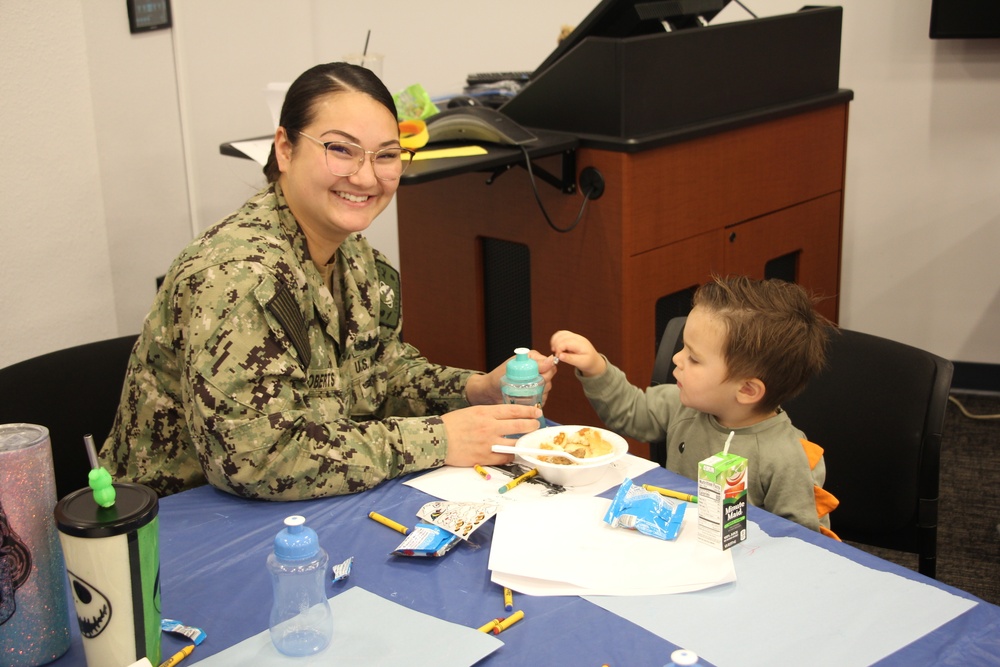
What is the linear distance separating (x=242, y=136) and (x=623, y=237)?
1821mm

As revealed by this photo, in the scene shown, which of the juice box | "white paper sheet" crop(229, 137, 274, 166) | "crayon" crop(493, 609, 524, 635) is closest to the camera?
"crayon" crop(493, 609, 524, 635)

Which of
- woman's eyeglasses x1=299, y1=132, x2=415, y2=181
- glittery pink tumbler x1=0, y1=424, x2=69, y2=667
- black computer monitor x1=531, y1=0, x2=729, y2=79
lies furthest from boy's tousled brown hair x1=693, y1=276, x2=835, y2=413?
black computer monitor x1=531, y1=0, x2=729, y2=79

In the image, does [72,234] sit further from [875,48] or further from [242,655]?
[875,48]

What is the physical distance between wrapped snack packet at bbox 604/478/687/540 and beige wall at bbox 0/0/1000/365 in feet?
6.67

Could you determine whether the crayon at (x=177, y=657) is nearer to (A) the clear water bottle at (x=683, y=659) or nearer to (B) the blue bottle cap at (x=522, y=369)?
(A) the clear water bottle at (x=683, y=659)

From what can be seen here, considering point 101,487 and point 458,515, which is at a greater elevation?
point 101,487

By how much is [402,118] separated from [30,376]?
4.58 ft

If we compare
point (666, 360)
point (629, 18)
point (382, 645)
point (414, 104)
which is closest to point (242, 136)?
point (414, 104)

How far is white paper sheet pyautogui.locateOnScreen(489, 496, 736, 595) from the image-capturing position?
119 cm

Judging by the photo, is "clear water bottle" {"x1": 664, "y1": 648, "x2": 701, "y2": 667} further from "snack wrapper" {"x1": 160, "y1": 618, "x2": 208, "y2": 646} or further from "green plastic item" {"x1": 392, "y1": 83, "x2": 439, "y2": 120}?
"green plastic item" {"x1": 392, "y1": 83, "x2": 439, "y2": 120}

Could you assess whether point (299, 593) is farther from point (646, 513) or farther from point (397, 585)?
point (646, 513)

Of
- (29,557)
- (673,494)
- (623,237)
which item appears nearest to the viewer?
(29,557)

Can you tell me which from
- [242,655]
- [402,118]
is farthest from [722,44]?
[242,655]

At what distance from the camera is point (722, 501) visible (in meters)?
1.23
